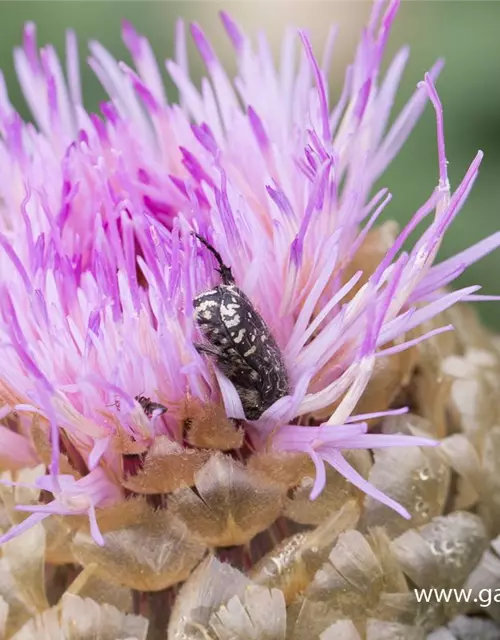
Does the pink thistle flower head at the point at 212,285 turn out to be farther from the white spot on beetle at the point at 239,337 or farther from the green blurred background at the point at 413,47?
the green blurred background at the point at 413,47

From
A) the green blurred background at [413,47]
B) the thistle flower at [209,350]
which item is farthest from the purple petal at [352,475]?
the green blurred background at [413,47]

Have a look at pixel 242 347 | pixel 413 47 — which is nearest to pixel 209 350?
pixel 242 347

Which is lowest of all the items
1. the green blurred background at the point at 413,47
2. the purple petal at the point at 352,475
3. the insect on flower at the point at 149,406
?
the purple petal at the point at 352,475

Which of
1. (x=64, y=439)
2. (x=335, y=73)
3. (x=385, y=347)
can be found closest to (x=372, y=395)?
(x=385, y=347)

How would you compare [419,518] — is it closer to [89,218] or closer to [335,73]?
[89,218]

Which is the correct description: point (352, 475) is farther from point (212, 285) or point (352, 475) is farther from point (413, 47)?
point (413, 47)

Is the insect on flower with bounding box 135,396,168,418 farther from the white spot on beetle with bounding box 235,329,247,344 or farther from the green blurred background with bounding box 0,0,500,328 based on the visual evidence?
the green blurred background with bounding box 0,0,500,328
